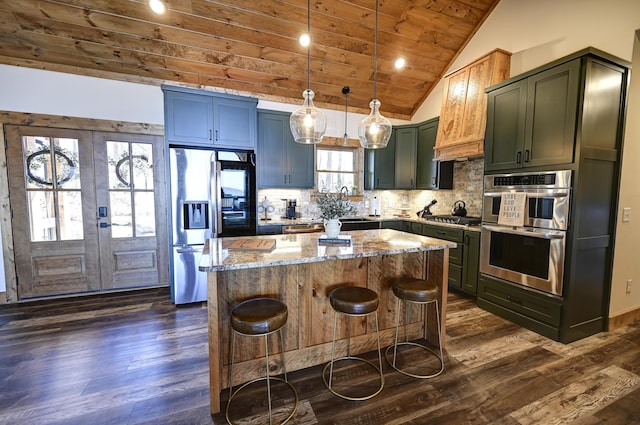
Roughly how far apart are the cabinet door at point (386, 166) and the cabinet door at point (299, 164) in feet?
3.94

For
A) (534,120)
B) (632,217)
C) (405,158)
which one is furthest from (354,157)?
(632,217)

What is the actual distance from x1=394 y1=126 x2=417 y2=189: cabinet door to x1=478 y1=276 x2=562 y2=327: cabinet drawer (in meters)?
2.09

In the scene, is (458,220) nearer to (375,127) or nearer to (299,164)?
(375,127)

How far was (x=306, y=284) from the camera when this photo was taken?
2125 mm

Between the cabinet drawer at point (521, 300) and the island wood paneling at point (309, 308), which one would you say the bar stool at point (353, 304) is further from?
the cabinet drawer at point (521, 300)

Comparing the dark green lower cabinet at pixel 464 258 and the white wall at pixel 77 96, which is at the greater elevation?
the white wall at pixel 77 96

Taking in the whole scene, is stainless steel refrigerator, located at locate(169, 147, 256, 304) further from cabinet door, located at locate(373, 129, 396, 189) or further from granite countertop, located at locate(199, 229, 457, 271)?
cabinet door, located at locate(373, 129, 396, 189)

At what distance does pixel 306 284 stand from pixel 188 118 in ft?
8.44

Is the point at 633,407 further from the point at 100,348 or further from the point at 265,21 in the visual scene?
the point at 265,21

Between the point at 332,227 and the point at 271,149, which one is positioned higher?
the point at 271,149

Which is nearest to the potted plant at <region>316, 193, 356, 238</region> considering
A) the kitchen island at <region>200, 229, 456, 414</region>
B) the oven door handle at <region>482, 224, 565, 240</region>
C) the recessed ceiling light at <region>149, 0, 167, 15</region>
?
the kitchen island at <region>200, 229, 456, 414</region>

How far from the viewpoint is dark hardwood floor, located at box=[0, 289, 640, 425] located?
5.56ft

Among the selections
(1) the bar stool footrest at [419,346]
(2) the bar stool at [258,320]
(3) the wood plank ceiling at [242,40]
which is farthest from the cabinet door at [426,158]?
(2) the bar stool at [258,320]

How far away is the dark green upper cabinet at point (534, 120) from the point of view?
242 cm
